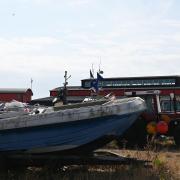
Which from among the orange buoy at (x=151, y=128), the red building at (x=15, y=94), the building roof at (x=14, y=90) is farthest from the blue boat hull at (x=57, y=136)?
the building roof at (x=14, y=90)

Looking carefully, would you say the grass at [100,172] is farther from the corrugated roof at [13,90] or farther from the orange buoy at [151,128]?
the corrugated roof at [13,90]

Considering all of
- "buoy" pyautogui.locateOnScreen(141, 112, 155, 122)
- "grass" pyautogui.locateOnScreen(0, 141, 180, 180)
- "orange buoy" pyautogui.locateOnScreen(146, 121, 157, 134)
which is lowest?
"grass" pyautogui.locateOnScreen(0, 141, 180, 180)

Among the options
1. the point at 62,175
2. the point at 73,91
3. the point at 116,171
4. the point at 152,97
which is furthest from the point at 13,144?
the point at 73,91

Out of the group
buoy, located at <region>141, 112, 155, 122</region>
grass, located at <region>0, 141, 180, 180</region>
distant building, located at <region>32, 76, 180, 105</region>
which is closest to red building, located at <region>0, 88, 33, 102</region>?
distant building, located at <region>32, 76, 180, 105</region>

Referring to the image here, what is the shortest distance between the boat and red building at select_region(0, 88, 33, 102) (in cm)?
4048

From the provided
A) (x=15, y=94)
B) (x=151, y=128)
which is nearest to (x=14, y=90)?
(x=15, y=94)

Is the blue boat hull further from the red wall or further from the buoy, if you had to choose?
the red wall

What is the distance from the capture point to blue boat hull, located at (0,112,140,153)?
9852 mm

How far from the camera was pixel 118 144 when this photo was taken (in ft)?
51.8

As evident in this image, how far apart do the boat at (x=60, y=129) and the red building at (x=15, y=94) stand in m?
40.5

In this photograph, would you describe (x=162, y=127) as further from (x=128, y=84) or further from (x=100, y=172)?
(x=128, y=84)

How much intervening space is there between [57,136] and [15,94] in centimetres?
4324

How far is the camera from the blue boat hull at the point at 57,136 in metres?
9.85

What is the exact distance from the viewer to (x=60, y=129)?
990 cm
